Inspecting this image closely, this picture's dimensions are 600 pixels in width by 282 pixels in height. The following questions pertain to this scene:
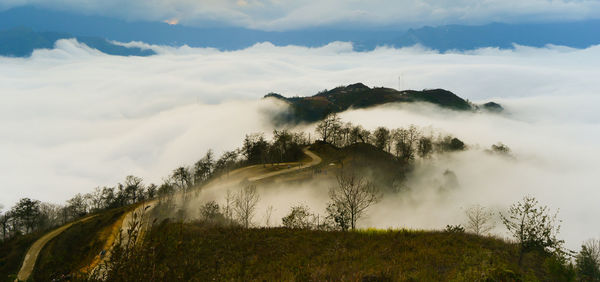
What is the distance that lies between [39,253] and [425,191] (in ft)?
381

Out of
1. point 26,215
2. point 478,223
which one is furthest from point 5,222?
point 478,223

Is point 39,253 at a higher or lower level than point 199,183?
lower

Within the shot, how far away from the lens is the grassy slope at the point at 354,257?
12969 mm

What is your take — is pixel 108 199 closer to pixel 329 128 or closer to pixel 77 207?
pixel 77 207

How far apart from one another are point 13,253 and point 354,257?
7634 cm

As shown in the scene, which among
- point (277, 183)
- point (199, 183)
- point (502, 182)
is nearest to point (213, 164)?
point (199, 183)

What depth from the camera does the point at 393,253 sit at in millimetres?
21062

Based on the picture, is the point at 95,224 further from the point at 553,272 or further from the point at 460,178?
the point at 460,178

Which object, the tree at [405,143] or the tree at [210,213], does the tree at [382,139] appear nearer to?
the tree at [405,143]

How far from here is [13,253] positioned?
59562 millimetres

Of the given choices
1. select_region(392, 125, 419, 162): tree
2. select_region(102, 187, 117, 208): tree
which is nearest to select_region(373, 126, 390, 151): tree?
select_region(392, 125, 419, 162): tree

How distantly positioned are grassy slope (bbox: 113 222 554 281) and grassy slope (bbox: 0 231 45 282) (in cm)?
5225

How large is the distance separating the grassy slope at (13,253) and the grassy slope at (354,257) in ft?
171

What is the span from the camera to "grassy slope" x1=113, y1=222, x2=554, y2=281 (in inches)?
511
